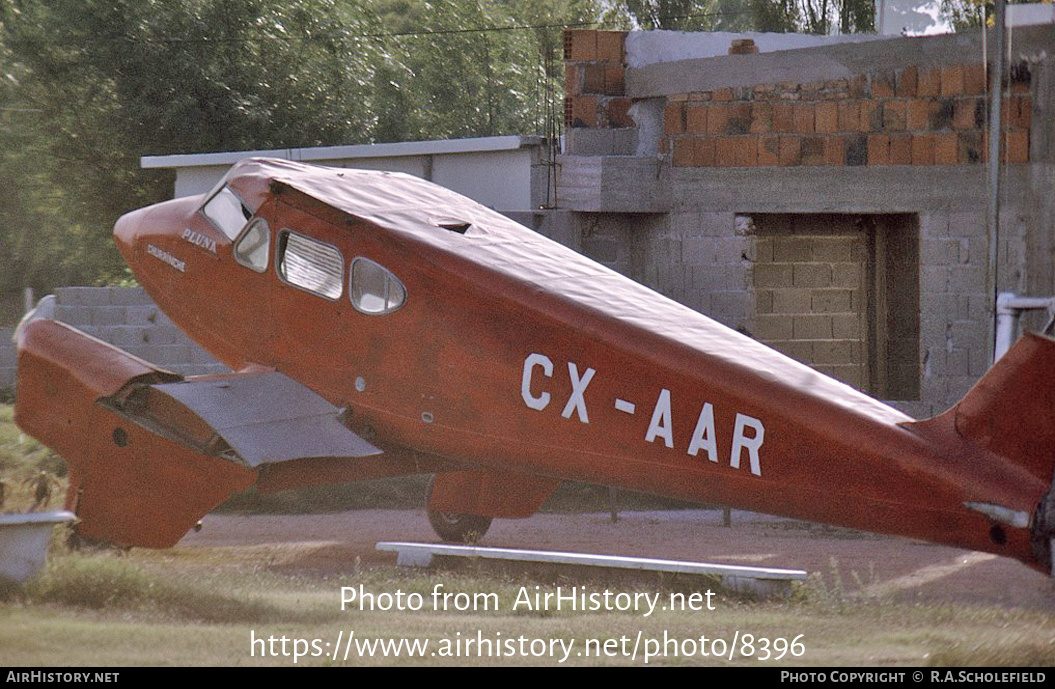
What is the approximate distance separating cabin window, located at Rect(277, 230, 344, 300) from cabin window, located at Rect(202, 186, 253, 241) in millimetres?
469

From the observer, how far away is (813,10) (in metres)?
39.9

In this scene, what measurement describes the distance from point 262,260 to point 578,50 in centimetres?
650

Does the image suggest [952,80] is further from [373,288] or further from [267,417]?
[267,417]

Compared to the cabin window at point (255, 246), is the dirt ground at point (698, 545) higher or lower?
lower

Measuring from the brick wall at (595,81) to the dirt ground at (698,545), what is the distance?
14.9 ft

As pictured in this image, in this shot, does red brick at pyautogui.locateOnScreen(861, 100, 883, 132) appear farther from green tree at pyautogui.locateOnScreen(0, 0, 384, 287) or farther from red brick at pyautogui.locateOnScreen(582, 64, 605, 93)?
green tree at pyautogui.locateOnScreen(0, 0, 384, 287)

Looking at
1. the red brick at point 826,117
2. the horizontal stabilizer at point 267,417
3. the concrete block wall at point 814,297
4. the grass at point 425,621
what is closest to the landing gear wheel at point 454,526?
the grass at point 425,621

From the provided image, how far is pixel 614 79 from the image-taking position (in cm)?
1580

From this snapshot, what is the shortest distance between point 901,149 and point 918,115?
1.16 feet

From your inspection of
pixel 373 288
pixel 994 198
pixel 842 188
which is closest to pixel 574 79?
pixel 842 188

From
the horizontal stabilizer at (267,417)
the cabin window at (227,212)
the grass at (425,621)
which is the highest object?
the cabin window at (227,212)

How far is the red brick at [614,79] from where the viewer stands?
621 inches

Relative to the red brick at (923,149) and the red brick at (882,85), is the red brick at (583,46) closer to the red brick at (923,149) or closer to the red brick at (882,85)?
the red brick at (882,85)

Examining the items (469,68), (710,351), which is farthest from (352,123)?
(710,351)
